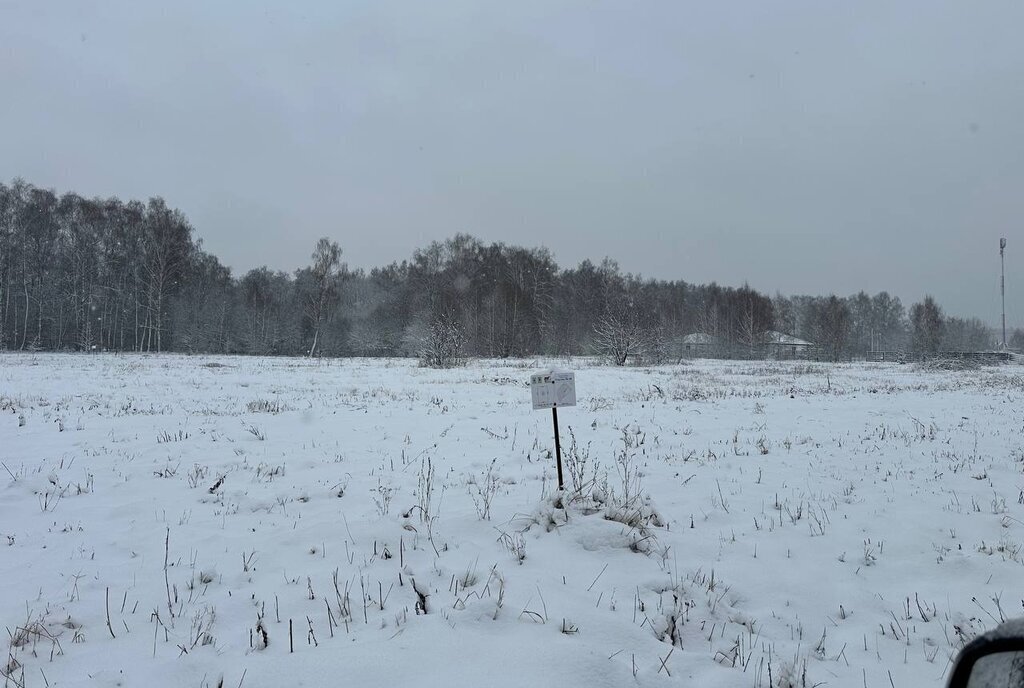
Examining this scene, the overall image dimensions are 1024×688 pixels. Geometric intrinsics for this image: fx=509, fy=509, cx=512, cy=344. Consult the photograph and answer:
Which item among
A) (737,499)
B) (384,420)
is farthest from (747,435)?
(384,420)

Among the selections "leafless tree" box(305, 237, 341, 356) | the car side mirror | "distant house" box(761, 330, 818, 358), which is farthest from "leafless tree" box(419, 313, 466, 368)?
"distant house" box(761, 330, 818, 358)

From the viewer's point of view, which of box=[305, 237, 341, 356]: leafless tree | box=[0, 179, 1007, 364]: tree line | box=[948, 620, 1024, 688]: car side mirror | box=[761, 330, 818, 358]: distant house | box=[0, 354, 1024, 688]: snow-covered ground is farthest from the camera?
box=[761, 330, 818, 358]: distant house

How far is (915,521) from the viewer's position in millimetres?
5062

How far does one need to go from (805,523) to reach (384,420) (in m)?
7.56

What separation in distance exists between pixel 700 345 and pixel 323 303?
48.3 meters

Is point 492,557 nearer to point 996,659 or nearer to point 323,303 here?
point 996,659

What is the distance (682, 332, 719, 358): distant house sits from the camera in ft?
214

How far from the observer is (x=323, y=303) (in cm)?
4884

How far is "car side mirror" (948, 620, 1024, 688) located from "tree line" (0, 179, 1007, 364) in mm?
29853

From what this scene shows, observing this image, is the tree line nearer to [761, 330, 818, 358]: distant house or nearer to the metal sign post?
[761, 330, 818, 358]: distant house

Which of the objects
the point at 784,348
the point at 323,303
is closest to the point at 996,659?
the point at 323,303

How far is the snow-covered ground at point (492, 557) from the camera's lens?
9.16 ft

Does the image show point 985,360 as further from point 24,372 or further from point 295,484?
point 24,372

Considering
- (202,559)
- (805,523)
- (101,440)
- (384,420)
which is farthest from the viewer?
(384,420)
